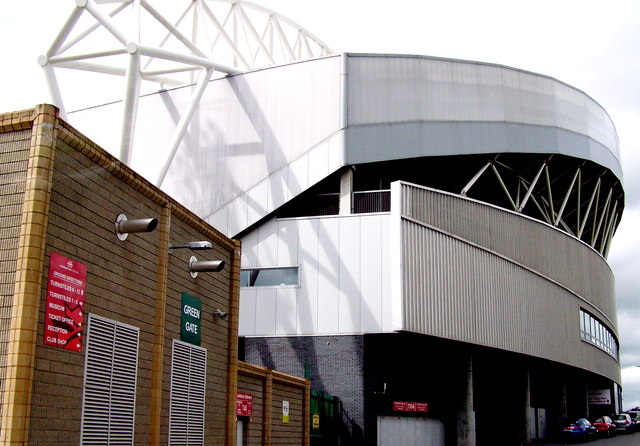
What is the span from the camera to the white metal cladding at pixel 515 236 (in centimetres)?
3681

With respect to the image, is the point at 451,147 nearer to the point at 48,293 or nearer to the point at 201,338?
the point at 201,338

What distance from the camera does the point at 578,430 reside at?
4628 cm

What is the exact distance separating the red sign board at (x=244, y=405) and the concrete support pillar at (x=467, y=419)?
15.7 m

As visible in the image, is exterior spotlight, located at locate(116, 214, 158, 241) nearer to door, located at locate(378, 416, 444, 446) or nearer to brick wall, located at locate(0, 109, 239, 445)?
brick wall, located at locate(0, 109, 239, 445)

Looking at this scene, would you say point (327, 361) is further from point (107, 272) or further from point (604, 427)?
point (604, 427)

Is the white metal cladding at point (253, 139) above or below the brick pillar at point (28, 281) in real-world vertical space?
above

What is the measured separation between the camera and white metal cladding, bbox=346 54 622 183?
38344 mm

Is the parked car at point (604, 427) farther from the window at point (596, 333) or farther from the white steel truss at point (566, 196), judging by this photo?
the white steel truss at point (566, 196)

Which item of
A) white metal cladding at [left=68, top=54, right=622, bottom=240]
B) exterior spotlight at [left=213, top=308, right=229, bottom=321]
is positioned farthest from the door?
exterior spotlight at [left=213, top=308, right=229, bottom=321]

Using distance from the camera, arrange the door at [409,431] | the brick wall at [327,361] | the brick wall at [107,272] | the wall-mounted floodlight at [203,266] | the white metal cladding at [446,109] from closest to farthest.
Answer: the brick wall at [107,272]
the wall-mounted floodlight at [203,266]
the brick wall at [327,361]
the door at [409,431]
the white metal cladding at [446,109]

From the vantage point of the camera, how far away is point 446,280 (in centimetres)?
3625

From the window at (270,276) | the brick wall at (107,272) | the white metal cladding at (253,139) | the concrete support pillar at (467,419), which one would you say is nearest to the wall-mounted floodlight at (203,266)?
the brick wall at (107,272)

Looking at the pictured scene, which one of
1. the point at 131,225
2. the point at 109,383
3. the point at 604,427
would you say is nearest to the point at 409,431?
the point at 604,427

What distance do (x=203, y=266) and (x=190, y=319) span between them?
56.2 inches
